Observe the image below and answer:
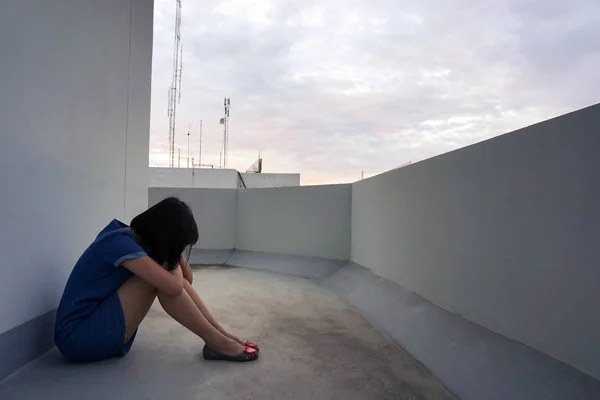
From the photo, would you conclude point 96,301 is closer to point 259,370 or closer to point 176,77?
point 259,370

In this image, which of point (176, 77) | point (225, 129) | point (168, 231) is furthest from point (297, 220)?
point (225, 129)

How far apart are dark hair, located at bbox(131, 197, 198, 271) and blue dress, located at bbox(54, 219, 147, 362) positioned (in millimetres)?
91

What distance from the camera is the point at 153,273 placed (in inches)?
62.2

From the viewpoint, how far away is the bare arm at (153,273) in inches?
62.0

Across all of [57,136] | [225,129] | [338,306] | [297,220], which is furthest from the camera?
[225,129]

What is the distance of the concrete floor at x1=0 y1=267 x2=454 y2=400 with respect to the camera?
1.49 metres

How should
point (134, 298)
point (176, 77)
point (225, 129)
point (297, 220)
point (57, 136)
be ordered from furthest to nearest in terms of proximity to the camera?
point (225, 129) → point (176, 77) → point (297, 220) → point (57, 136) → point (134, 298)

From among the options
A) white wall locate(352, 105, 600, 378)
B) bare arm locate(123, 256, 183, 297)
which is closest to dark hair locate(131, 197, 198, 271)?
bare arm locate(123, 256, 183, 297)

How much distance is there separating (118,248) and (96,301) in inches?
10.8

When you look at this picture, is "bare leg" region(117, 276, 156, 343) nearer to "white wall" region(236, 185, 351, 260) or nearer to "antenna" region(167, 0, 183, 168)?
"white wall" region(236, 185, 351, 260)

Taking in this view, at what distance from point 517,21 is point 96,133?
3347 millimetres

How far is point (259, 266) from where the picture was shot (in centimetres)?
519

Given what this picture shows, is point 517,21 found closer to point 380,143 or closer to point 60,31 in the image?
point 60,31

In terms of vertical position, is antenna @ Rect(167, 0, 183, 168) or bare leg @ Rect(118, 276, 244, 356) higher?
antenna @ Rect(167, 0, 183, 168)
